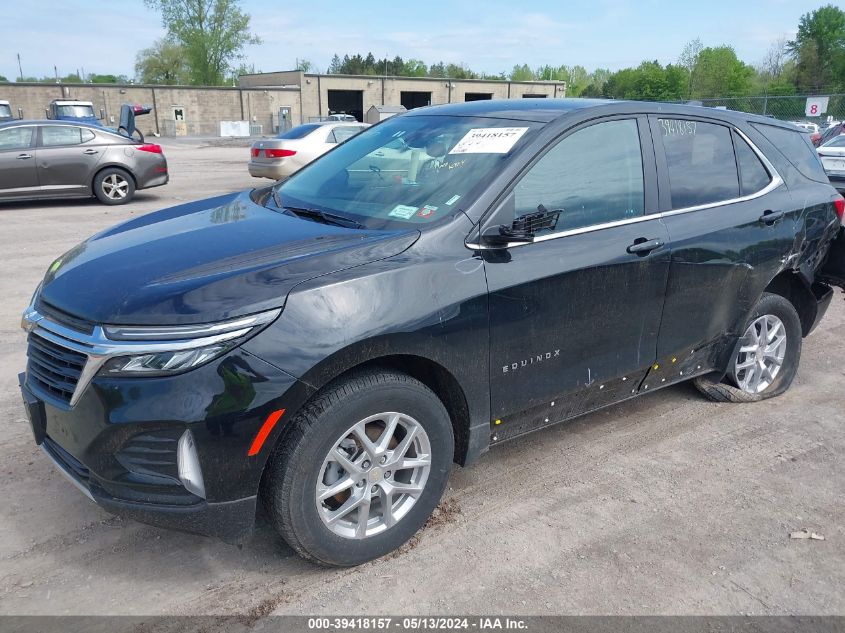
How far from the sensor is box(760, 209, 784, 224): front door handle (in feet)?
13.2

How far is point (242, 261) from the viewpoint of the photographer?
2648 millimetres

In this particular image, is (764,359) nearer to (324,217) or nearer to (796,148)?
(796,148)

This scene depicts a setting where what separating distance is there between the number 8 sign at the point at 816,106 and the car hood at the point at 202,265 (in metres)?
33.5

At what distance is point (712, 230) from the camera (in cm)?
376

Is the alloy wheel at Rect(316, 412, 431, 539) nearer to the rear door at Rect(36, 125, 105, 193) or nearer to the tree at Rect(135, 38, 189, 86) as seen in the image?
the rear door at Rect(36, 125, 105, 193)

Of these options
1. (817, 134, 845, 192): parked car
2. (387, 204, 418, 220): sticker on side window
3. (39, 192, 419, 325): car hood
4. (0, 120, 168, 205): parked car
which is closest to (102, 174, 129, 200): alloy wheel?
(0, 120, 168, 205): parked car

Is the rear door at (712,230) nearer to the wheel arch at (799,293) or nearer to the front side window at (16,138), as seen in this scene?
the wheel arch at (799,293)

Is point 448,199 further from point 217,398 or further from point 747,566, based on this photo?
point 747,566

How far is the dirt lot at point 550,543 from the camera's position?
2641mm

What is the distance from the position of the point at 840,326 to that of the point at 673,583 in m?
4.73

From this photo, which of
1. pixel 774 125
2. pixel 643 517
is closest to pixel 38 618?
pixel 643 517

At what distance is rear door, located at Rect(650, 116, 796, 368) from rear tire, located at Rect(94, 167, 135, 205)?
437 inches

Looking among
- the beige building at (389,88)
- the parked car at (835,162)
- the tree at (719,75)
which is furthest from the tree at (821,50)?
the parked car at (835,162)

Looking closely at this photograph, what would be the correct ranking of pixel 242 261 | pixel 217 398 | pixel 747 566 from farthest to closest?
1. pixel 747 566
2. pixel 242 261
3. pixel 217 398
